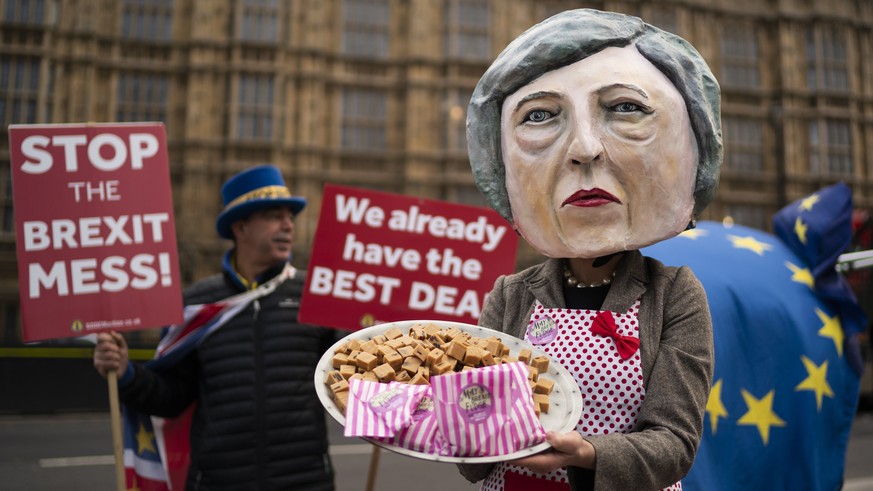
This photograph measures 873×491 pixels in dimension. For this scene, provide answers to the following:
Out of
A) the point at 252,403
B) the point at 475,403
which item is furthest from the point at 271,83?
the point at 475,403

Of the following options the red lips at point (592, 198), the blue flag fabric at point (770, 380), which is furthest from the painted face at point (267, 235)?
the red lips at point (592, 198)

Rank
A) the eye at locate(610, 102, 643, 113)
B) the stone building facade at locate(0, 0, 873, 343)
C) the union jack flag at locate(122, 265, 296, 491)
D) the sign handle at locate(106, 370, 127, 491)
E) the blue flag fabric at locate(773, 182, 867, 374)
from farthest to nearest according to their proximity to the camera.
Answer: the stone building facade at locate(0, 0, 873, 343) < the union jack flag at locate(122, 265, 296, 491) < the blue flag fabric at locate(773, 182, 867, 374) < the sign handle at locate(106, 370, 127, 491) < the eye at locate(610, 102, 643, 113)

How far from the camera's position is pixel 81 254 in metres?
2.74

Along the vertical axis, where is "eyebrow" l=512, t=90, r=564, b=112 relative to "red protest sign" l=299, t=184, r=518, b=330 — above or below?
above

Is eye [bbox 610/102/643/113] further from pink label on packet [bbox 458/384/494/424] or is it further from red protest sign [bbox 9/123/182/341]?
red protest sign [bbox 9/123/182/341]

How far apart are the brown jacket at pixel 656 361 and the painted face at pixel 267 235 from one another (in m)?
1.66

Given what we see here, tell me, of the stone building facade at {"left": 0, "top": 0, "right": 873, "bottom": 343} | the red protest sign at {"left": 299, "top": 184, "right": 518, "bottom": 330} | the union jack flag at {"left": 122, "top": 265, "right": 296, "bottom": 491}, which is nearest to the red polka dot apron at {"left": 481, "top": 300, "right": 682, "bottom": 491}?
the union jack flag at {"left": 122, "top": 265, "right": 296, "bottom": 491}

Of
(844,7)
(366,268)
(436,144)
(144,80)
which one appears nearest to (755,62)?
(844,7)

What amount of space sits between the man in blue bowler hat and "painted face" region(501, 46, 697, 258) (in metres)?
1.65

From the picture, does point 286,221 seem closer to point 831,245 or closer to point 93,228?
point 93,228

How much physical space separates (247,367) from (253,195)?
2.59 feet

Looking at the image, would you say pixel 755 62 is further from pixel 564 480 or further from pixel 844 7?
pixel 564 480

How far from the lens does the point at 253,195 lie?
3109 mm

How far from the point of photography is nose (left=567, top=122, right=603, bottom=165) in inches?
59.0
